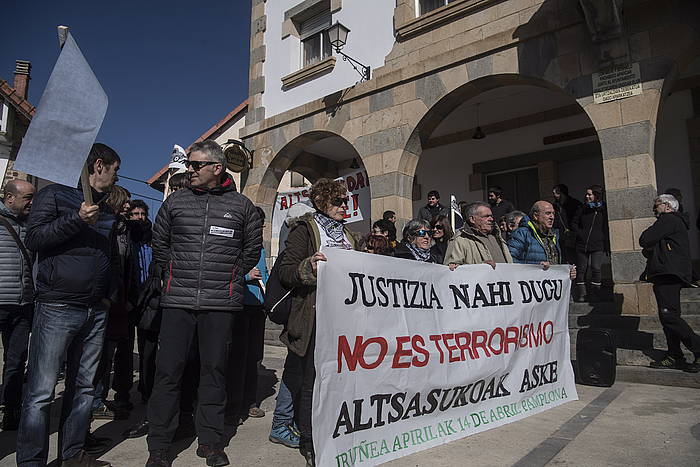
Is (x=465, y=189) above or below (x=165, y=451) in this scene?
above

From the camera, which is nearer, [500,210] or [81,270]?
[81,270]

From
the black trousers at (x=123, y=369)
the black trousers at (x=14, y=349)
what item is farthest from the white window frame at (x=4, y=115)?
the black trousers at (x=123, y=369)

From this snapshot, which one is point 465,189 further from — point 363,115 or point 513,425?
point 513,425

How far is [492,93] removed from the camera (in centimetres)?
958

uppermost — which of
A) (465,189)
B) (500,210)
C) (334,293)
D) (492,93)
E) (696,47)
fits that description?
(492,93)

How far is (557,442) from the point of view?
3.17 m

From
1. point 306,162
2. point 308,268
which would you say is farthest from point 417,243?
point 306,162

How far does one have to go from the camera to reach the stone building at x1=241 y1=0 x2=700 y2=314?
20.4ft

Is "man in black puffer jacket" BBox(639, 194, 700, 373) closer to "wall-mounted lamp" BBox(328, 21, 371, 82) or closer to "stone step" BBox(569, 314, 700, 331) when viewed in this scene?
"stone step" BBox(569, 314, 700, 331)

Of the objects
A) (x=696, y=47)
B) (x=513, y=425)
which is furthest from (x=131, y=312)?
(x=696, y=47)

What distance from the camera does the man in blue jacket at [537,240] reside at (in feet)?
16.4

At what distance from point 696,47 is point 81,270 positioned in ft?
23.8

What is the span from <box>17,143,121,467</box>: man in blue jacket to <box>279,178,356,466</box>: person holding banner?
1.10 m

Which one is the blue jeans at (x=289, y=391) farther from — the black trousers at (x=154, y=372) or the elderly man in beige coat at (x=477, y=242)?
the elderly man in beige coat at (x=477, y=242)
